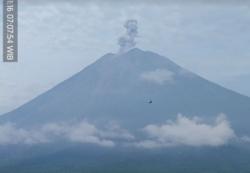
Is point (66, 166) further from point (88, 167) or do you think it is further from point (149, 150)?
point (149, 150)

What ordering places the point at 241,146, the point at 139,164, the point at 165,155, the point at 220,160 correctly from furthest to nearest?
the point at 241,146 → the point at 165,155 → the point at 220,160 → the point at 139,164

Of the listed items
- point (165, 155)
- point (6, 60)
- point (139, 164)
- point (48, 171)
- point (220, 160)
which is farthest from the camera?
point (165, 155)

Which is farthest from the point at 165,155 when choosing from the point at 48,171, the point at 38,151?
the point at 48,171

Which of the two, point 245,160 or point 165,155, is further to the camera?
point 165,155

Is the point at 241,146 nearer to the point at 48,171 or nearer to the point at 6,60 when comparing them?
the point at 48,171

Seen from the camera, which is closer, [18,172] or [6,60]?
[6,60]

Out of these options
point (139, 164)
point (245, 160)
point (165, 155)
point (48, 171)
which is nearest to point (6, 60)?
point (48, 171)

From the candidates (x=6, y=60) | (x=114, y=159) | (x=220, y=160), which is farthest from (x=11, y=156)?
(x=6, y=60)

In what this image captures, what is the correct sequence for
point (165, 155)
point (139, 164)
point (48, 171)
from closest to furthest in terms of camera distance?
point (48, 171) < point (139, 164) < point (165, 155)

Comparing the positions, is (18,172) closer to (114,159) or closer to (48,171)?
(48,171)
